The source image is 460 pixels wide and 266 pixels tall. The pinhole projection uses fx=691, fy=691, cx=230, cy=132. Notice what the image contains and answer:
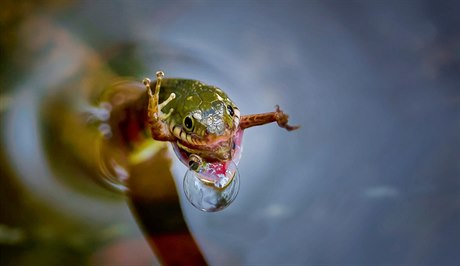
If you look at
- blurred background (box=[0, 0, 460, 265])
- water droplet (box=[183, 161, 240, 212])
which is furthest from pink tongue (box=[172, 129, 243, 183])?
blurred background (box=[0, 0, 460, 265])

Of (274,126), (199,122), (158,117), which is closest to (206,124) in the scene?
(199,122)

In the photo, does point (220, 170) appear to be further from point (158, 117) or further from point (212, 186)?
point (158, 117)

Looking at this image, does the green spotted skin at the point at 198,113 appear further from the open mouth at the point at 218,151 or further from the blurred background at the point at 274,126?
the blurred background at the point at 274,126

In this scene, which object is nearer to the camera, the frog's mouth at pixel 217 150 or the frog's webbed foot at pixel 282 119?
the frog's mouth at pixel 217 150

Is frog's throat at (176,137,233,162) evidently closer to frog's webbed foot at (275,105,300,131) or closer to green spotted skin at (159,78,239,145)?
green spotted skin at (159,78,239,145)

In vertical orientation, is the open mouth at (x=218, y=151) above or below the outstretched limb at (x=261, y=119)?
below

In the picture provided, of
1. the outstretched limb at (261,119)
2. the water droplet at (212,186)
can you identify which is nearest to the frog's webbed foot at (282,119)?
the outstretched limb at (261,119)
